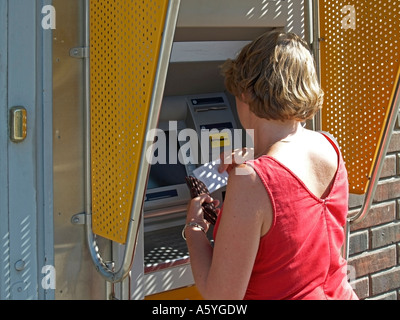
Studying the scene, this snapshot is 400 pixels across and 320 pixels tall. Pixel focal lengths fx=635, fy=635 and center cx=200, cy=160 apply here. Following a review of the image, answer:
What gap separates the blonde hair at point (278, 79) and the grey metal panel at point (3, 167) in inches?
28.0

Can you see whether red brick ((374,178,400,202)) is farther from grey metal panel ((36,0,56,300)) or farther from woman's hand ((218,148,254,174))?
grey metal panel ((36,0,56,300))

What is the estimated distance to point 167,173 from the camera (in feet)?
8.68

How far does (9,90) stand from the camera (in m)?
1.96

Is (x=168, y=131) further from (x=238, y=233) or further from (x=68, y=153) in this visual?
(x=238, y=233)

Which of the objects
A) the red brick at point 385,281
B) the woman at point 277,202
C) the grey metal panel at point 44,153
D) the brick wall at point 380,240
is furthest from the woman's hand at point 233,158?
the red brick at point 385,281

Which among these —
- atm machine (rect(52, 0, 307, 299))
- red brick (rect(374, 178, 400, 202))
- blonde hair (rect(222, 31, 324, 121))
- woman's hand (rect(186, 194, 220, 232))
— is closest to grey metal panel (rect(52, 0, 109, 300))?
atm machine (rect(52, 0, 307, 299))

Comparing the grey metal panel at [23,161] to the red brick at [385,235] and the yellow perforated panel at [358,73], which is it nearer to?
the yellow perforated panel at [358,73]

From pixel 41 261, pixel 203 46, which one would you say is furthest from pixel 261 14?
pixel 41 261

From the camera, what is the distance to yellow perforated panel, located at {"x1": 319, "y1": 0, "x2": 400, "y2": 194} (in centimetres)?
255

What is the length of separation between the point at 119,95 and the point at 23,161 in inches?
14.7

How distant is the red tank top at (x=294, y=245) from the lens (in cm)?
172

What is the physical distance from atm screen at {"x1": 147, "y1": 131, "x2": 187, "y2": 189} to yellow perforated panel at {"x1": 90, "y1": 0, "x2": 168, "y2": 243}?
485 mm

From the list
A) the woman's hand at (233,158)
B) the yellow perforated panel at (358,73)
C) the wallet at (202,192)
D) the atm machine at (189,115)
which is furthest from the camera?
the yellow perforated panel at (358,73)
